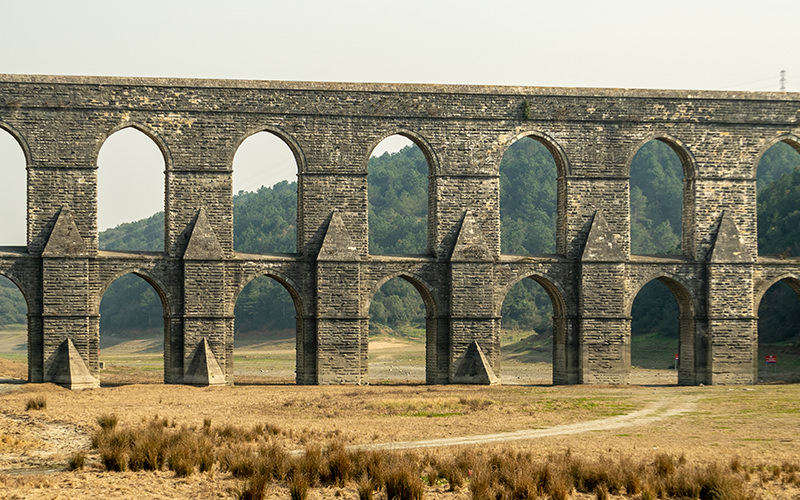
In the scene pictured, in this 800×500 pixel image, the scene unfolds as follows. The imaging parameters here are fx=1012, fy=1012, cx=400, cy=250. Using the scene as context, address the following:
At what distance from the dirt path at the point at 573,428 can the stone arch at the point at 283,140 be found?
39.8 feet

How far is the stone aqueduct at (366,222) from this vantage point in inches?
1136

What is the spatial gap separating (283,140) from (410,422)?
1150 centimetres

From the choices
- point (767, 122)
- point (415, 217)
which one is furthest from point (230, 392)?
point (415, 217)

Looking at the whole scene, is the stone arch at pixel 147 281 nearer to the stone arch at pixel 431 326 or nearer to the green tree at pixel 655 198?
the stone arch at pixel 431 326

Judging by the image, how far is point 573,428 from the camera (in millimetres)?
21219

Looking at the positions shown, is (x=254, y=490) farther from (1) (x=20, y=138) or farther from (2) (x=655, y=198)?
(2) (x=655, y=198)

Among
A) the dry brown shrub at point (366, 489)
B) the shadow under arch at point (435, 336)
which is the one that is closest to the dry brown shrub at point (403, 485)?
the dry brown shrub at point (366, 489)

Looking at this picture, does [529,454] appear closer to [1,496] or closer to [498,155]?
[1,496]

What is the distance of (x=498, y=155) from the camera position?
3078cm

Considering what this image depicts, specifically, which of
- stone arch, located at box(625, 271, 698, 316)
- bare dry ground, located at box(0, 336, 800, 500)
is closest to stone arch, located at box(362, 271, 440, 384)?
bare dry ground, located at box(0, 336, 800, 500)

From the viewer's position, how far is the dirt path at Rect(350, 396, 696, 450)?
61.3 feet

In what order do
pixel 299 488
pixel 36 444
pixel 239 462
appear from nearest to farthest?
pixel 299 488
pixel 239 462
pixel 36 444

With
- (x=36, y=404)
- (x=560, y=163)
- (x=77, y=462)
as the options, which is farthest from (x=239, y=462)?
(x=560, y=163)

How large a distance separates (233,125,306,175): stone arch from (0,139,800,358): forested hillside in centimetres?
4227
